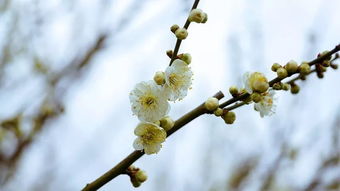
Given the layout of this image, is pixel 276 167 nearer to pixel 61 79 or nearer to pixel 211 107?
pixel 61 79

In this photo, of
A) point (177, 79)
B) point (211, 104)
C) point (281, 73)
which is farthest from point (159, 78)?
point (281, 73)

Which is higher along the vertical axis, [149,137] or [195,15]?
[195,15]

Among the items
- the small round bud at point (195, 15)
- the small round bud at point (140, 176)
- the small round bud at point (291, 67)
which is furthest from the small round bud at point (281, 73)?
the small round bud at point (140, 176)

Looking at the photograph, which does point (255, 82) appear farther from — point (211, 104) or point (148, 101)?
point (148, 101)

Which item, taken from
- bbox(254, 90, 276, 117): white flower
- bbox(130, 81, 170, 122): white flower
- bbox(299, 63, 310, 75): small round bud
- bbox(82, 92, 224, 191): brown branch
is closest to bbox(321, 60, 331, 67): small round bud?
bbox(299, 63, 310, 75): small round bud

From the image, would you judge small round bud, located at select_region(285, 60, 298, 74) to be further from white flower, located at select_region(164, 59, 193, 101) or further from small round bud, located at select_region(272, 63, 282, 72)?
white flower, located at select_region(164, 59, 193, 101)

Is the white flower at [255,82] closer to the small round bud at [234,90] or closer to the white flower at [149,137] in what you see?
the small round bud at [234,90]

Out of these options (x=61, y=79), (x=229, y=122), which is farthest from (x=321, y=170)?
(x=229, y=122)
